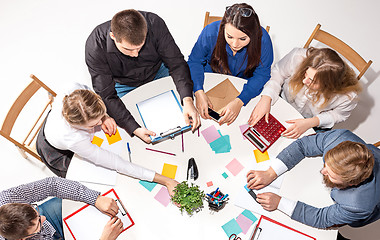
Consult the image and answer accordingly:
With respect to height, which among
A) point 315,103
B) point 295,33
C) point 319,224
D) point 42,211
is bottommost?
point 42,211

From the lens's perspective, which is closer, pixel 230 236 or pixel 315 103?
pixel 230 236

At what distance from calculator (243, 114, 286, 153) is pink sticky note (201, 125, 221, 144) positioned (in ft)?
0.59

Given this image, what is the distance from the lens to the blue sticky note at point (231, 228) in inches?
65.4

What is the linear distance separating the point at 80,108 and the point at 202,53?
38.2 inches

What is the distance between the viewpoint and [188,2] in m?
3.44

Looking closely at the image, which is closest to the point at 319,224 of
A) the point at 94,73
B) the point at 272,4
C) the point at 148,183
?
the point at 148,183

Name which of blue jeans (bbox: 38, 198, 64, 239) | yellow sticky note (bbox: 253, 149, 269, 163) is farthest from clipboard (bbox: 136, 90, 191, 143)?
blue jeans (bbox: 38, 198, 64, 239)

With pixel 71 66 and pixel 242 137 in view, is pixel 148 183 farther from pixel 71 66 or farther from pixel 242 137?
pixel 71 66

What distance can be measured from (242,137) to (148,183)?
2.15 feet

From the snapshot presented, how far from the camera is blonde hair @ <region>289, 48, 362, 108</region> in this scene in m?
1.78

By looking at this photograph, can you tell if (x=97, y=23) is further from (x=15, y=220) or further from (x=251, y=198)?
(x=251, y=198)

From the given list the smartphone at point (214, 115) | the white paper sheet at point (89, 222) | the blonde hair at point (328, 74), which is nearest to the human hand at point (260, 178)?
the smartphone at point (214, 115)

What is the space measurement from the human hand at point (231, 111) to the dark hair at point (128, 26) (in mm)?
692

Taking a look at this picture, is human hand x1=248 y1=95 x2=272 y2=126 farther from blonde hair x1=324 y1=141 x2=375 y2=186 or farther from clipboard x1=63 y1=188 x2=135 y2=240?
clipboard x1=63 y1=188 x2=135 y2=240
